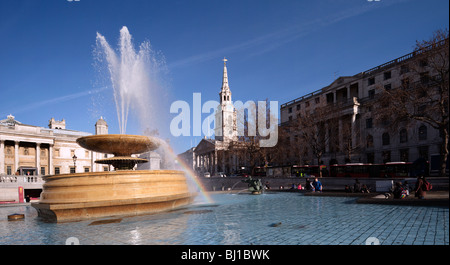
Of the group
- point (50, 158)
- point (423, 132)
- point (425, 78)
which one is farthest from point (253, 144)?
point (50, 158)

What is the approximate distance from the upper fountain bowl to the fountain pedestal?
2416mm

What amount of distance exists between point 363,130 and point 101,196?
49.0m

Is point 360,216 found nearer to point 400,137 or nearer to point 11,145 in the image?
point 400,137

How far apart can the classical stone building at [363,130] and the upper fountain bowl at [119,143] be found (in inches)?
1337

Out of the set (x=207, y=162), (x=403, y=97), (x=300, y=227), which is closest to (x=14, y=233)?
(x=300, y=227)

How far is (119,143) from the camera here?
41.3ft

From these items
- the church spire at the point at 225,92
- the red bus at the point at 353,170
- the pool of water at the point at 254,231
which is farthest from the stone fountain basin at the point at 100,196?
the church spire at the point at 225,92

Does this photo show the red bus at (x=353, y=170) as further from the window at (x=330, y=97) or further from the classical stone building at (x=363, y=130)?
the window at (x=330, y=97)

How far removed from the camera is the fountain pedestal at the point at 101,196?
9.34 meters

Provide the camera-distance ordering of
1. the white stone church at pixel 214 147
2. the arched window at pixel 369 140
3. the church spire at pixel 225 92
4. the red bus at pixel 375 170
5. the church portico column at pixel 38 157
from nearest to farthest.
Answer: the red bus at pixel 375 170
the arched window at pixel 369 140
the church portico column at pixel 38 157
the white stone church at pixel 214 147
the church spire at pixel 225 92

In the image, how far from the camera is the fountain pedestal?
368 inches

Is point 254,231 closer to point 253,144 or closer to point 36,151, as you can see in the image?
point 253,144
